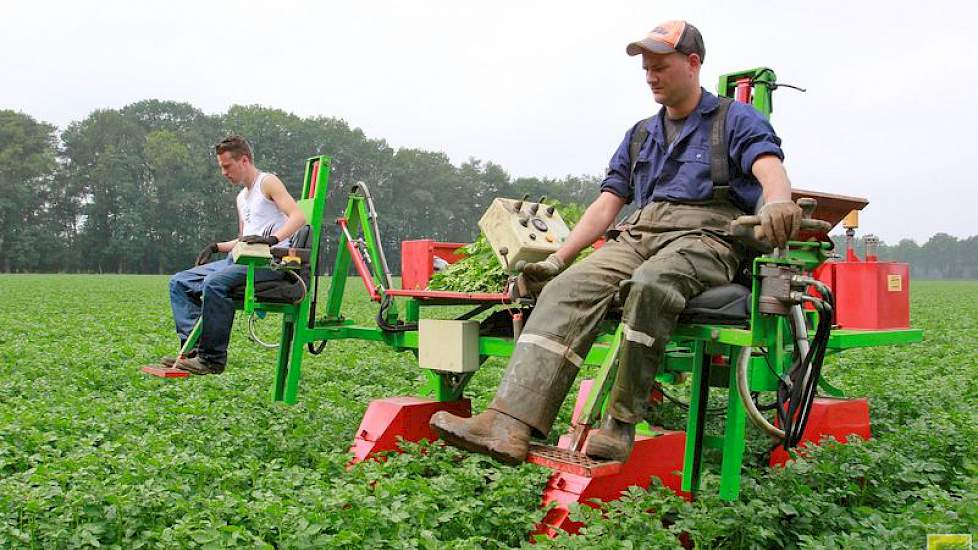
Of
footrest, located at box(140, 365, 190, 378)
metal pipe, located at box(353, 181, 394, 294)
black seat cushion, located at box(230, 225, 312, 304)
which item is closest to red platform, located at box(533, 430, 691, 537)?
metal pipe, located at box(353, 181, 394, 294)

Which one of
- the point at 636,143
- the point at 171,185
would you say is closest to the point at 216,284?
the point at 636,143

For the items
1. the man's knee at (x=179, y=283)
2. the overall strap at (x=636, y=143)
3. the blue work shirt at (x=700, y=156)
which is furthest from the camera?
the man's knee at (x=179, y=283)

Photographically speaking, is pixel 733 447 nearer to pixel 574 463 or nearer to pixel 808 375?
pixel 808 375

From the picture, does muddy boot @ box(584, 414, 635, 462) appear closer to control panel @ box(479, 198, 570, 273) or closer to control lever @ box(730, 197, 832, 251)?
control lever @ box(730, 197, 832, 251)

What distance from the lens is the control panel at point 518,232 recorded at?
495cm

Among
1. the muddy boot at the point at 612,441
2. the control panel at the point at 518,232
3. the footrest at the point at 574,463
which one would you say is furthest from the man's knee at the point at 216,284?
the muddy boot at the point at 612,441

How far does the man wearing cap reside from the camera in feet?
11.6

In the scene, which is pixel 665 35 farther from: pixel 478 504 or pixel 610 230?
pixel 478 504

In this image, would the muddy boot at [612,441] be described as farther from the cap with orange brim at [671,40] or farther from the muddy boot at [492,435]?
the cap with orange brim at [671,40]

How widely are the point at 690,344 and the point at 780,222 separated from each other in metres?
1.29

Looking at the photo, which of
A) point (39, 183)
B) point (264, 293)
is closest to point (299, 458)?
point (264, 293)

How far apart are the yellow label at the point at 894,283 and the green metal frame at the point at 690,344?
26 cm

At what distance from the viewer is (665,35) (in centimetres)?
400

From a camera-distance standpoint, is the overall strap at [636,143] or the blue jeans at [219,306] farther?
the blue jeans at [219,306]
